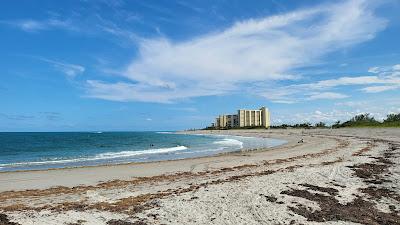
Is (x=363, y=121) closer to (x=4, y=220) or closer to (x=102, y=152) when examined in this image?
(x=102, y=152)

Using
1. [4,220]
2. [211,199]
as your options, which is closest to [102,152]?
[211,199]

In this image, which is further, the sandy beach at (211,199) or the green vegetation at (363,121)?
the green vegetation at (363,121)

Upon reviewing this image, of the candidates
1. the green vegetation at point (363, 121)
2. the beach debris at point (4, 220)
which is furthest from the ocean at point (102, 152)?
the green vegetation at point (363, 121)

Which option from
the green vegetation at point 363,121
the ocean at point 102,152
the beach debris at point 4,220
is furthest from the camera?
the green vegetation at point 363,121

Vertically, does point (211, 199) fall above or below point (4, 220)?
above

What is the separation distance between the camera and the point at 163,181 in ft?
48.6

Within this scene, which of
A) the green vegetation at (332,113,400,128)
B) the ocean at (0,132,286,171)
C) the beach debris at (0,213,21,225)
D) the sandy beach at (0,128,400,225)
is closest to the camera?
the beach debris at (0,213,21,225)

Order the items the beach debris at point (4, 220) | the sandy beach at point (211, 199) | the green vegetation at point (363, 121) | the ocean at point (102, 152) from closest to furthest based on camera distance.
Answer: the beach debris at point (4, 220), the sandy beach at point (211, 199), the ocean at point (102, 152), the green vegetation at point (363, 121)

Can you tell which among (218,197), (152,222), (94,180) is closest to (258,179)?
(218,197)

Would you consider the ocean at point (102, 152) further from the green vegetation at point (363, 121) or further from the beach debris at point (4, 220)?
the green vegetation at point (363, 121)

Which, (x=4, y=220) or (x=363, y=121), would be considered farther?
(x=363, y=121)

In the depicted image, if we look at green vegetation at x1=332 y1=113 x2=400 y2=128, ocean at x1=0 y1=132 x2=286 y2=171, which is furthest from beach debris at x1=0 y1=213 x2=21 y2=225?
green vegetation at x1=332 y1=113 x2=400 y2=128

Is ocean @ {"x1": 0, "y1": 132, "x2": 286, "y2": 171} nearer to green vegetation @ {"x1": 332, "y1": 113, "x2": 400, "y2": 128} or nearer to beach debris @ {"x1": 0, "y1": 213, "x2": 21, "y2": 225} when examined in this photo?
beach debris @ {"x1": 0, "y1": 213, "x2": 21, "y2": 225}

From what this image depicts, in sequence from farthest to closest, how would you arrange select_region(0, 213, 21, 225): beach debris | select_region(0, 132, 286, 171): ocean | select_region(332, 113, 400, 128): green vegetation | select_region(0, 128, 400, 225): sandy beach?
select_region(332, 113, 400, 128): green vegetation → select_region(0, 132, 286, 171): ocean → select_region(0, 128, 400, 225): sandy beach → select_region(0, 213, 21, 225): beach debris
